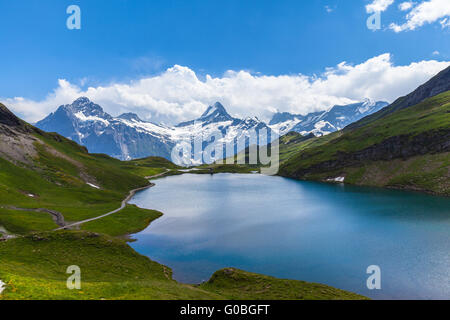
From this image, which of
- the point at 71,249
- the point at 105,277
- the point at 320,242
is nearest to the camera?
the point at 105,277

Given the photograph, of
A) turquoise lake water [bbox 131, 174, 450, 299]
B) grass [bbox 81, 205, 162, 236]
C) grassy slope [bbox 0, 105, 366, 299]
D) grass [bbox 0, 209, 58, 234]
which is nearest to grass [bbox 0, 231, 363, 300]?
grassy slope [bbox 0, 105, 366, 299]

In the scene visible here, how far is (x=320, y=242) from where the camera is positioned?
6588cm

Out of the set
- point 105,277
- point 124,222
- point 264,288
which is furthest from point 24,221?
point 264,288

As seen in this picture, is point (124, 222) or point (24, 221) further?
point (124, 222)

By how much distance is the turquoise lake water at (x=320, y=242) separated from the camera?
4691 centimetres

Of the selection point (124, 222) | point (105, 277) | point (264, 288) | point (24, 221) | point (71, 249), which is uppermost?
point (24, 221)

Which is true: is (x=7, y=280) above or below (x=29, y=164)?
below

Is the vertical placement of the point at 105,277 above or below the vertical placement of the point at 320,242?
below

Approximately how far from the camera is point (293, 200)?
131 metres

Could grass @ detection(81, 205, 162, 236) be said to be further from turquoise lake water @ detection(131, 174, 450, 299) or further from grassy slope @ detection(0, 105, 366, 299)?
turquoise lake water @ detection(131, 174, 450, 299)

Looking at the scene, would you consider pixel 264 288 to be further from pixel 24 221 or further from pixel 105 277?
pixel 24 221

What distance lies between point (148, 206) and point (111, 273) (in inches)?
3091
